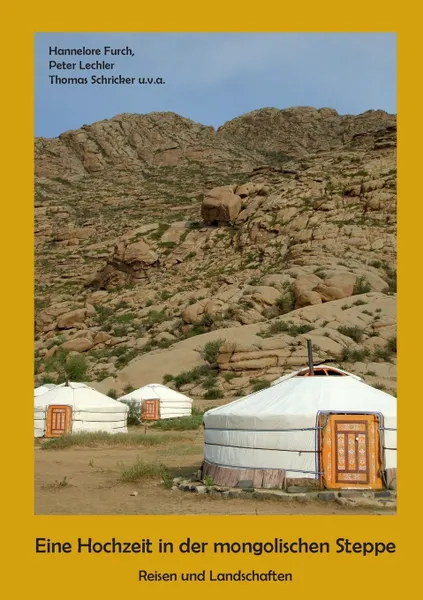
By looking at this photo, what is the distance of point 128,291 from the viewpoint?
4003 cm

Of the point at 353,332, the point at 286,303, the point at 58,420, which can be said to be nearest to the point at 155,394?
the point at 58,420

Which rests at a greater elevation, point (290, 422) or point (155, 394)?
point (290, 422)

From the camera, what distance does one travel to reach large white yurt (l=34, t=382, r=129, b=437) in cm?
1798

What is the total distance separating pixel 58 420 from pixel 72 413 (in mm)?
453

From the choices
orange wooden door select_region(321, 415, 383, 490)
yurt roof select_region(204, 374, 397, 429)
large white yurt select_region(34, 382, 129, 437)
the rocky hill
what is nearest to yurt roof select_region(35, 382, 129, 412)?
large white yurt select_region(34, 382, 129, 437)

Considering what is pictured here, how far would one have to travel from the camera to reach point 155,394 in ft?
76.8

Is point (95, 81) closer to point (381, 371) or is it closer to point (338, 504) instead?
point (338, 504)

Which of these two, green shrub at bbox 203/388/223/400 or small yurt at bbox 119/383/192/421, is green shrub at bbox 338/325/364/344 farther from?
small yurt at bbox 119/383/192/421

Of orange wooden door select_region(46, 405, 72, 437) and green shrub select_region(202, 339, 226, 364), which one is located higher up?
green shrub select_region(202, 339, 226, 364)

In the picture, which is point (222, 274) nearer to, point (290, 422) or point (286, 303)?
point (286, 303)

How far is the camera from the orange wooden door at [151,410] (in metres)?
23.2

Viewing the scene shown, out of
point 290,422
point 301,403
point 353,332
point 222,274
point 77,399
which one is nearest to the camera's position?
point 290,422

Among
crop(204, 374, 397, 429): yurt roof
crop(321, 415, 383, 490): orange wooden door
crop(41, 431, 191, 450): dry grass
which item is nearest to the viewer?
crop(321, 415, 383, 490): orange wooden door

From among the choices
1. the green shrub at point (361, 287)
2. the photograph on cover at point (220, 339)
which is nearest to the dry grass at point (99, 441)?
the photograph on cover at point (220, 339)
